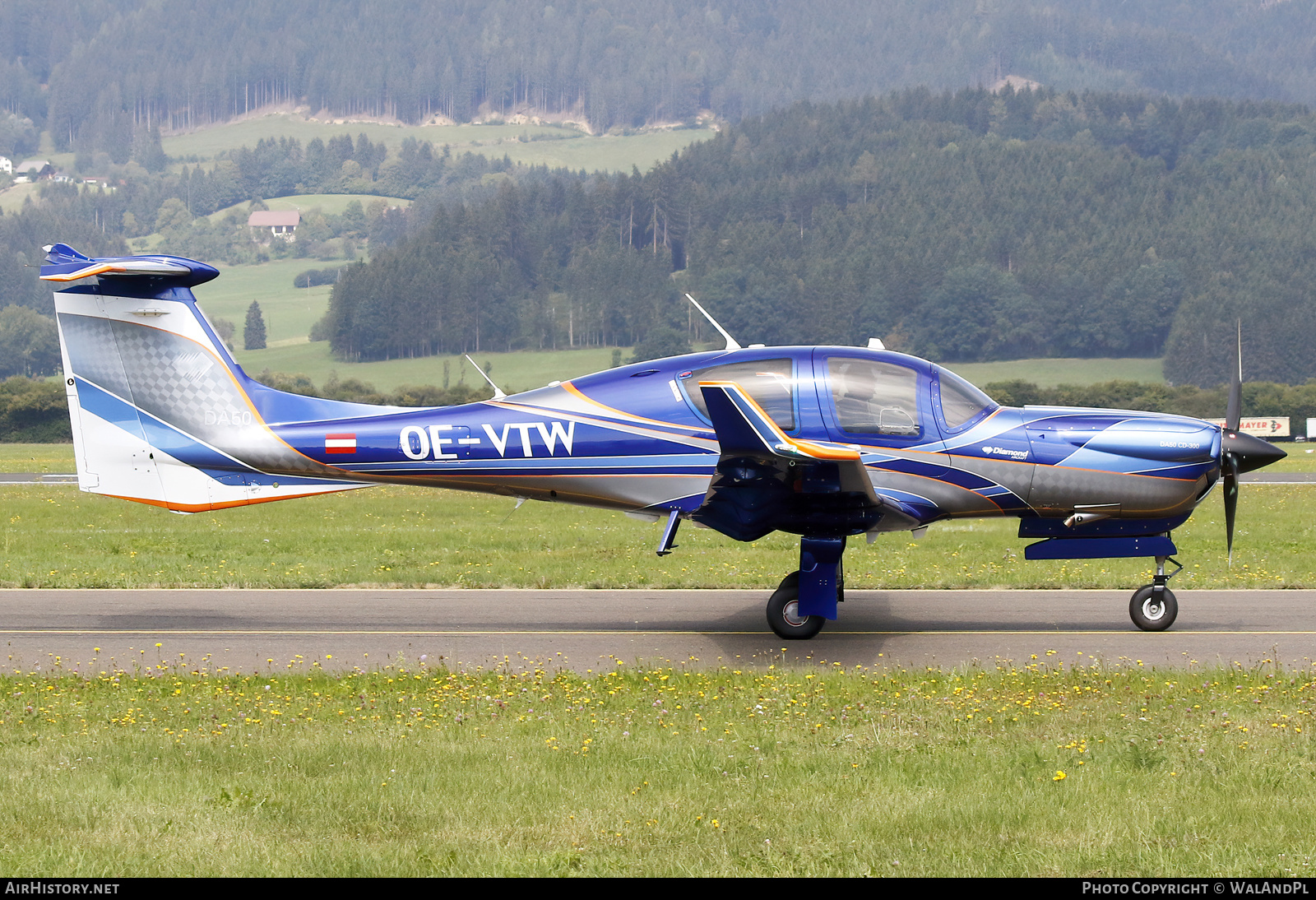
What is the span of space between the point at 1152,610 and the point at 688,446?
16.1 ft

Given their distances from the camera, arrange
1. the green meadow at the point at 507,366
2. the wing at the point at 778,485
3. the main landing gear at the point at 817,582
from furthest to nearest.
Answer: the green meadow at the point at 507,366 < the main landing gear at the point at 817,582 < the wing at the point at 778,485

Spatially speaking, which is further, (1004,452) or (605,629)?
(605,629)

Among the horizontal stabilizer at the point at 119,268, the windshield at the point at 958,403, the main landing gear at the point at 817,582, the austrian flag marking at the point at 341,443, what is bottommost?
the main landing gear at the point at 817,582

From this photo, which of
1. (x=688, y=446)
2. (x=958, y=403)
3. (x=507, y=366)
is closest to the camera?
(x=958, y=403)

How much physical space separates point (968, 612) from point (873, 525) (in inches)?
98.5

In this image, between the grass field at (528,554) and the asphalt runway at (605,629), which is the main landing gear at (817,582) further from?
the grass field at (528,554)

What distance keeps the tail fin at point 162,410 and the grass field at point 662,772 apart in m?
2.55

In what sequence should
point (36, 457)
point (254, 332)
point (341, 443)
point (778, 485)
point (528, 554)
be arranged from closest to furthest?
point (778, 485)
point (341, 443)
point (528, 554)
point (36, 457)
point (254, 332)

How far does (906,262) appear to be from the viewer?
158000mm

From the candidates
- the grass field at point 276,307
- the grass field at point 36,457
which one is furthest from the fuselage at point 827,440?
the grass field at point 276,307

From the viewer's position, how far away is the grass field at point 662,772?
655cm

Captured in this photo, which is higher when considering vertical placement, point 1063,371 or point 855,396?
point 855,396

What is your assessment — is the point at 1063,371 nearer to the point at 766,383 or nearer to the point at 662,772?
the point at 766,383

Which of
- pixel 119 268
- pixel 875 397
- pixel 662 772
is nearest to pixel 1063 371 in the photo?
pixel 875 397
